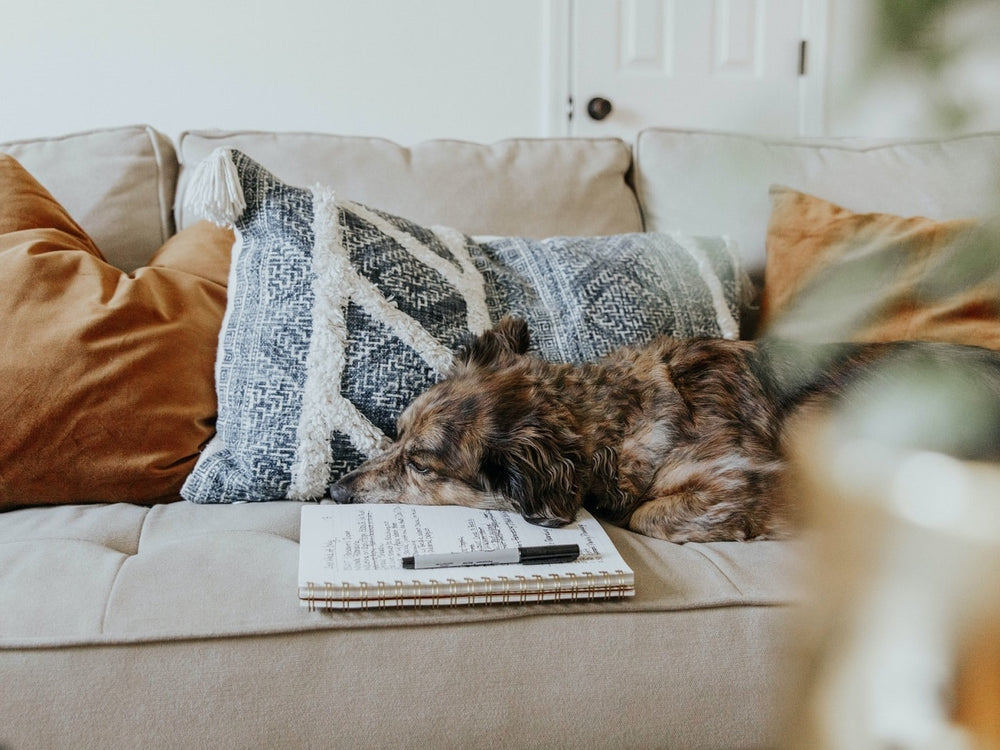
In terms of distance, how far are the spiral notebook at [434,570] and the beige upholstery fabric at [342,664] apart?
25mm

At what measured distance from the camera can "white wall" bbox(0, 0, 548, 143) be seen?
10.0ft

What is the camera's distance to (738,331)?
6.86 feet

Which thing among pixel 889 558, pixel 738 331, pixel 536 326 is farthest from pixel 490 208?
pixel 889 558

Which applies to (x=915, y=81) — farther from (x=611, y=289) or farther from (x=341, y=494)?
(x=611, y=289)

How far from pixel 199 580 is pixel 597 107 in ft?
9.49

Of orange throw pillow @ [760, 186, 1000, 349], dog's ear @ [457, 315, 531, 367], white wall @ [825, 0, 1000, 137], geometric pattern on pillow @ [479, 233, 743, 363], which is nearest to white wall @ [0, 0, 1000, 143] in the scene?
geometric pattern on pillow @ [479, 233, 743, 363]

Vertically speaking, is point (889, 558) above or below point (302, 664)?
above

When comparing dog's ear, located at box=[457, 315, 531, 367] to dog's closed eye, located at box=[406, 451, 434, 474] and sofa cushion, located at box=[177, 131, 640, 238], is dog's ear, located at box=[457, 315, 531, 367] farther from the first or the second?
sofa cushion, located at box=[177, 131, 640, 238]

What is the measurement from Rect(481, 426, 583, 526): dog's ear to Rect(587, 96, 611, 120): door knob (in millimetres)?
2211

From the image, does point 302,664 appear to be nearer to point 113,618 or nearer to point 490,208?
point 113,618

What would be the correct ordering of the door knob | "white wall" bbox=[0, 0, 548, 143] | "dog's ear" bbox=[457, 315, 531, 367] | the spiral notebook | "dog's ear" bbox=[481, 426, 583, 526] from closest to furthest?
1. the spiral notebook
2. "dog's ear" bbox=[481, 426, 583, 526]
3. "dog's ear" bbox=[457, 315, 531, 367]
4. "white wall" bbox=[0, 0, 548, 143]
5. the door knob

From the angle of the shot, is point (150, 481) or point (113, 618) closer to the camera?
point (113, 618)

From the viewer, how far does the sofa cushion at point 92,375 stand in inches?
63.5

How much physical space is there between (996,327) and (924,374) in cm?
12
